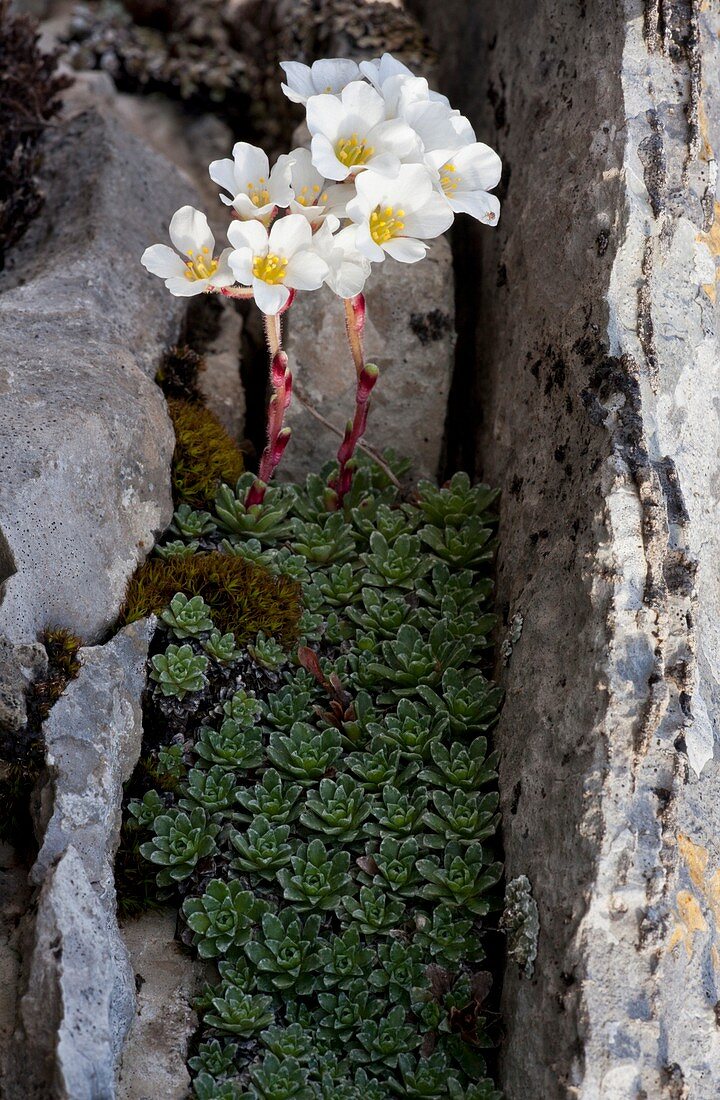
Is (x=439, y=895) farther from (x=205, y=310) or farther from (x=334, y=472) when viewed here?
(x=205, y=310)

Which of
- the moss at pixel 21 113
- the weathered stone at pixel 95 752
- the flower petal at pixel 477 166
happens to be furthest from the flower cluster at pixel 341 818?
the moss at pixel 21 113

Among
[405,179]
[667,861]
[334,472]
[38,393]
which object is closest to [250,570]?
[334,472]

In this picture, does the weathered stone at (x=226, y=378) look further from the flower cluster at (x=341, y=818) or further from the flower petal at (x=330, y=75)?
the flower petal at (x=330, y=75)

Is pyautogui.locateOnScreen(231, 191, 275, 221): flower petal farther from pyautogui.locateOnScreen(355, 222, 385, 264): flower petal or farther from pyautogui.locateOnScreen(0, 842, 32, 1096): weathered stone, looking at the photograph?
pyautogui.locateOnScreen(0, 842, 32, 1096): weathered stone

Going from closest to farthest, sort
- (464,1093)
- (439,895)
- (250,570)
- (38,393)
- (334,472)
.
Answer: (464,1093), (439,895), (38,393), (250,570), (334,472)

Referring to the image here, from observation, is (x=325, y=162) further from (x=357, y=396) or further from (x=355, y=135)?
(x=357, y=396)
